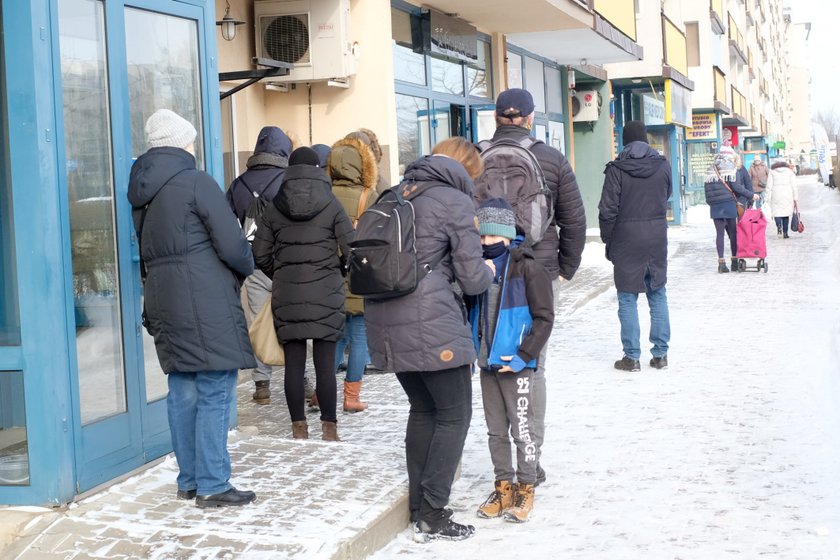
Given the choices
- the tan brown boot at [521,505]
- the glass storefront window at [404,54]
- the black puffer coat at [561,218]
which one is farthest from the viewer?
the glass storefront window at [404,54]

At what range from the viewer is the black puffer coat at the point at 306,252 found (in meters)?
6.73

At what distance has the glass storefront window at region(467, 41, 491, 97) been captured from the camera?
52.3 ft

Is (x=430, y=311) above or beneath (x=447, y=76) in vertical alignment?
beneath

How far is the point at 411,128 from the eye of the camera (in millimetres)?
13562

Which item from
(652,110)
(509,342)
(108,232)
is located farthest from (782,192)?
(108,232)

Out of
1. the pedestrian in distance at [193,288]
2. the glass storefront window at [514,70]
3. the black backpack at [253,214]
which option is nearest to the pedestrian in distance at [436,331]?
the pedestrian in distance at [193,288]

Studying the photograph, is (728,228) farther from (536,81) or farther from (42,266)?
(42,266)

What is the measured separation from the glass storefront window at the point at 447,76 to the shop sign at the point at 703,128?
25.0 meters

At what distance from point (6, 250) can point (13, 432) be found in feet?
2.89

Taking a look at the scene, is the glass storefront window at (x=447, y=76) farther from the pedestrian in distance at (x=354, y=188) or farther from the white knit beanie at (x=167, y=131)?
the white knit beanie at (x=167, y=131)

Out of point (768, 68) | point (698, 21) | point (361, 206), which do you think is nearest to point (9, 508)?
point (361, 206)

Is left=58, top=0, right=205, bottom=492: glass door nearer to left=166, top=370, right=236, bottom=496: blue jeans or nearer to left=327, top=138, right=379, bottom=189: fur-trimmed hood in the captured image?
left=166, top=370, right=236, bottom=496: blue jeans

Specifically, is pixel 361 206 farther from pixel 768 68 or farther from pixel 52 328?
pixel 768 68

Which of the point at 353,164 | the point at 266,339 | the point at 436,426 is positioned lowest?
the point at 436,426
